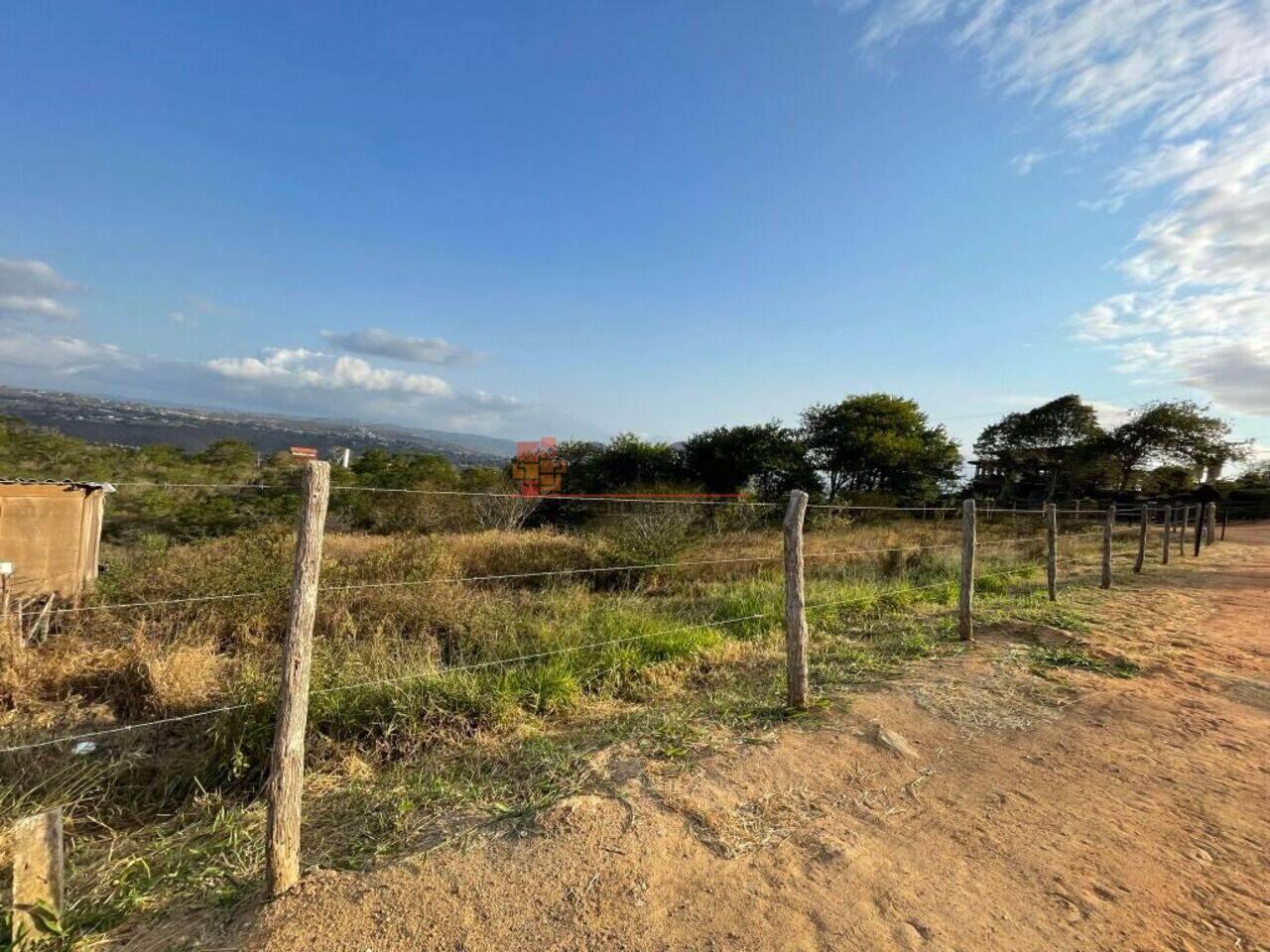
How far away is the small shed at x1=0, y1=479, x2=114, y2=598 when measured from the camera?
22.8 ft

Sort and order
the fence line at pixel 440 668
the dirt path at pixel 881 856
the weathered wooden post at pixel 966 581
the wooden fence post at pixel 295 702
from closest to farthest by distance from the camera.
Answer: the dirt path at pixel 881 856 → the wooden fence post at pixel 295 702 → the fence line at pixel 440 668 → the weathered wooden post at pixel 966 581

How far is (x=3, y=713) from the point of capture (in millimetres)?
4332

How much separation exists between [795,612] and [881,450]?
1959 centimetres

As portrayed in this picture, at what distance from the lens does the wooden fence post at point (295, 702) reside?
227 centimetres

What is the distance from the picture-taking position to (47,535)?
7.30 m

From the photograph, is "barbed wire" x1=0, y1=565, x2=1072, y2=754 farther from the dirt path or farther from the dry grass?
the dirt path

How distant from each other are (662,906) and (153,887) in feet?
6.84

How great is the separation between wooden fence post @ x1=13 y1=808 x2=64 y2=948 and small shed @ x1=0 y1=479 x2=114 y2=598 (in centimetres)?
677

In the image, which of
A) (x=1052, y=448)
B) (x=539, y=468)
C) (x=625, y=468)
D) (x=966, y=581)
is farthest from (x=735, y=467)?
(x=1052, y=448)

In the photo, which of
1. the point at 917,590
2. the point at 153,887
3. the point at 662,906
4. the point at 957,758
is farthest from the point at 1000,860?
the point at 917,590

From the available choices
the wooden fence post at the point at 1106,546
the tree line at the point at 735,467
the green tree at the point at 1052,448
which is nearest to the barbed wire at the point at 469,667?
the wooden fence post at the point at 1106,546

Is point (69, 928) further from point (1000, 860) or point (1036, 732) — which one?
point (1036, 732)

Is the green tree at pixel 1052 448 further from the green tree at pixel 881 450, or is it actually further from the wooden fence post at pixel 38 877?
the wooden fence post at pixel 38 877

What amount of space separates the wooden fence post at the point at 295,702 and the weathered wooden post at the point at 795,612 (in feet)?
9.92
